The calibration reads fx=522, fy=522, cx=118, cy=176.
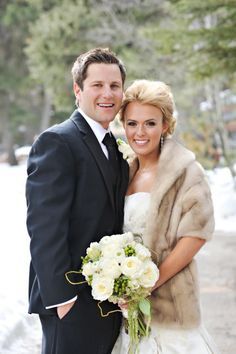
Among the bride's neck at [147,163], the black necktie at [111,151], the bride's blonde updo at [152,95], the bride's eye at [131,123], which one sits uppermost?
the bride's blonde updo at [152,95]

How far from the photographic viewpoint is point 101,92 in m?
2.68

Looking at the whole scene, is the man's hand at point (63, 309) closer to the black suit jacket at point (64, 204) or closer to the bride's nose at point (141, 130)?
the black suit jacket at point (64, 204)

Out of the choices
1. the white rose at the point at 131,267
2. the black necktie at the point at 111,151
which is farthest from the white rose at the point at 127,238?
the black necktie at the point at 111,151

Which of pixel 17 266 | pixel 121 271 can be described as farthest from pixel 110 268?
pixel 17 266

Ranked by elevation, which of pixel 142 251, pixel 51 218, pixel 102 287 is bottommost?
pixel 102 287

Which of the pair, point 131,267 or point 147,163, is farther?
point 147,163

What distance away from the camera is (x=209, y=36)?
782 centimetres

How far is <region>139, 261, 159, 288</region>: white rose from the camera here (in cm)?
244

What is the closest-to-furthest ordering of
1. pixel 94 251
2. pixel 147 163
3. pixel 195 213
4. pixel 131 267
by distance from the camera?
pixel 131 267 → pixel 94 251 → pixel 195 213 → pixel 147 163

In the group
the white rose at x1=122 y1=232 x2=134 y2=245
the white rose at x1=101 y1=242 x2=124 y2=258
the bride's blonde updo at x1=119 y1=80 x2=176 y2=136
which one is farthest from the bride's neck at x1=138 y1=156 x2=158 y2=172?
the white rose at x1=101 y1=242 x2=124 y2=258

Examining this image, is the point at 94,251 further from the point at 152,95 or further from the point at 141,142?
the point at 152,95

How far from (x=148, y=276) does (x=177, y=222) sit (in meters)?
0.37

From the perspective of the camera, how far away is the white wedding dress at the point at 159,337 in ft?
9.07

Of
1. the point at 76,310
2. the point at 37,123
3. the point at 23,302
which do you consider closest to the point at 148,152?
the point at 76,310
